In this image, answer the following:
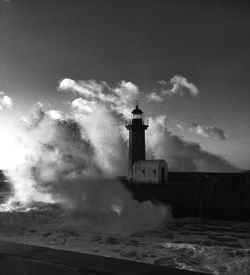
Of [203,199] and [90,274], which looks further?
[203,199]

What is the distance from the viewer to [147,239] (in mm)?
10742

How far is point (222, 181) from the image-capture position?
2181 cm

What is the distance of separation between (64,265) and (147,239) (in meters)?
6.68

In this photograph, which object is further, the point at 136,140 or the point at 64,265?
the point at 136,140

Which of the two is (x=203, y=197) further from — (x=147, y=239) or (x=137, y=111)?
(x=137, y=111)

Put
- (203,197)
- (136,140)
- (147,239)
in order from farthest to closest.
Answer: (136,140) → (203,197) → (147,239)

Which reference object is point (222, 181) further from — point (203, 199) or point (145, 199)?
point (145, 199)

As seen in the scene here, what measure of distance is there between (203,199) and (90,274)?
15.5 meters

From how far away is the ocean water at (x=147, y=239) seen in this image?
738 cm

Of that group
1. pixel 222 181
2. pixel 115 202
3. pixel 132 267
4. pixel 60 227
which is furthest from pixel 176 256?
pixel 222 181

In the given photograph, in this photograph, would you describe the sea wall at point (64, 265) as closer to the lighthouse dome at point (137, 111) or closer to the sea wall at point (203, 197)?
the sea wall at point (203, 197)

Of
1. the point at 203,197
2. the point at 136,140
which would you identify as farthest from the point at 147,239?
the point at 136,140

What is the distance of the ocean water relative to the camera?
24.2ft

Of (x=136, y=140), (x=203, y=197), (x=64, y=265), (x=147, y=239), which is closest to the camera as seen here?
(x=64, y=265)
